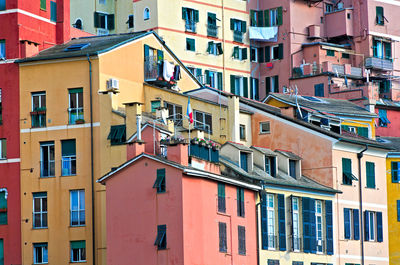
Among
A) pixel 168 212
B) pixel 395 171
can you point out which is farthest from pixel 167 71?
pixel 168 212

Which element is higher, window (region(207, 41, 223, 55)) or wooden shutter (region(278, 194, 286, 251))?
window (region(207, 41, 223, 55))

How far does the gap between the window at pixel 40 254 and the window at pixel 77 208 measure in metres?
2.31

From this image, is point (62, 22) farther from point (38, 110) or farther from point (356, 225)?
point (356, 225)

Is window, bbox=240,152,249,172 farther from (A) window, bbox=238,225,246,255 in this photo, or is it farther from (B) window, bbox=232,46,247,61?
(B) window, bbox=232,46,247,61

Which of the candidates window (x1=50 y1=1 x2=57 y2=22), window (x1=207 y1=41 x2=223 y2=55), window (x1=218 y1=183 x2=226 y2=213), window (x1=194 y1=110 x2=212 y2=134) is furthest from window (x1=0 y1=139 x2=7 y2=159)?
window (x1=207 y1=41 x2=223 y2=55)

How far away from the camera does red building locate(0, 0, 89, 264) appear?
7412cm

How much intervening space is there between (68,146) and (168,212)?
1234 cm

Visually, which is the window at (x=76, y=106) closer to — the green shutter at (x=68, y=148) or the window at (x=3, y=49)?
the green shutter at (x=68, y=148)

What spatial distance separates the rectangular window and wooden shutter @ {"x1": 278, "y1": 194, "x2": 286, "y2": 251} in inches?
588

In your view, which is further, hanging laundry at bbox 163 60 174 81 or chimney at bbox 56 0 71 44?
chimney at bbox 56 0 71 44

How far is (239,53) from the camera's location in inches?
4306

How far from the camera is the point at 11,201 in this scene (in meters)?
74.4

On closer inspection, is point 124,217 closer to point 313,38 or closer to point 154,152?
point 154,152

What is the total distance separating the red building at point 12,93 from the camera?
243 feet
